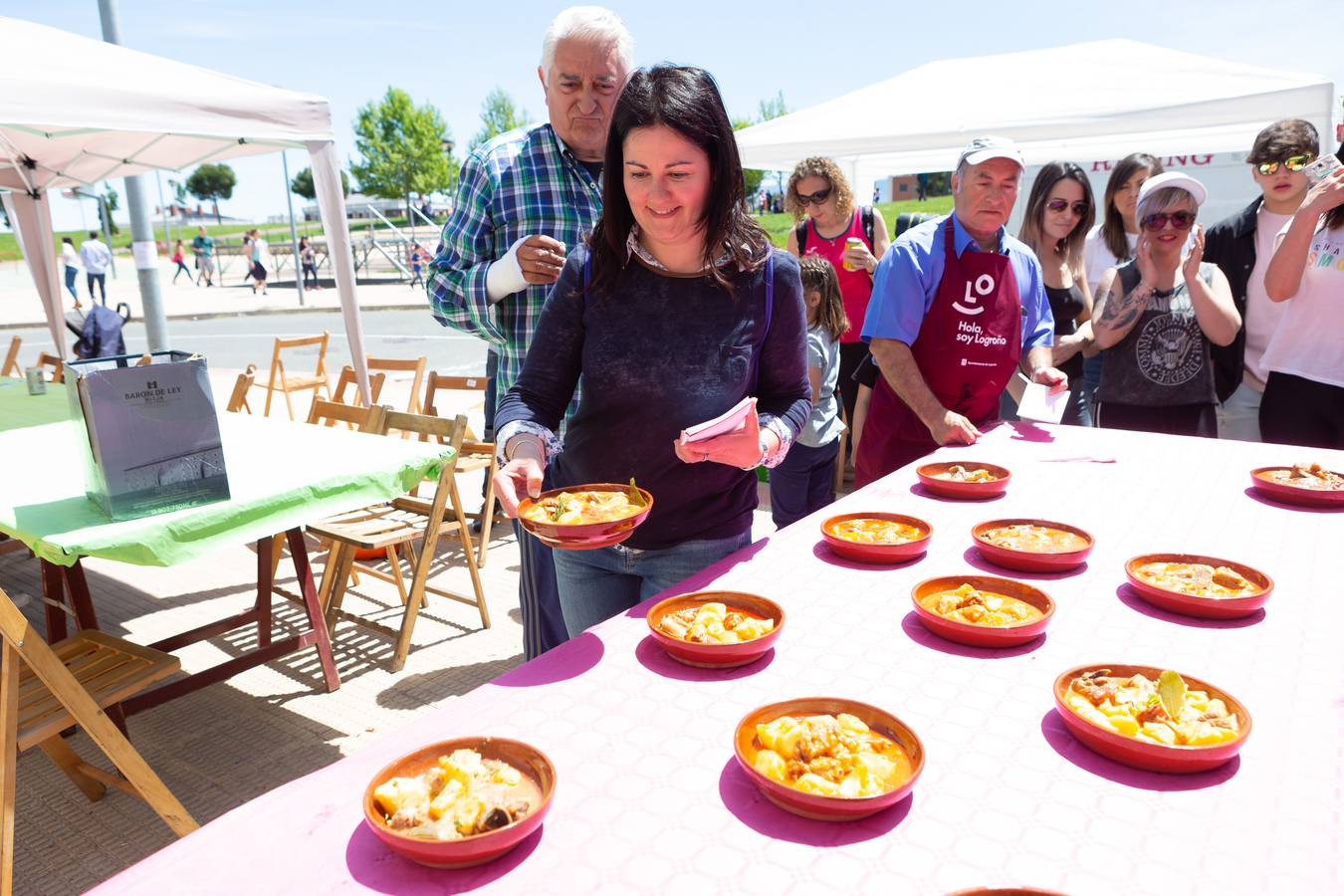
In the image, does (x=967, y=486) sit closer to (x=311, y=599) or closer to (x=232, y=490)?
(x=232, y=490)

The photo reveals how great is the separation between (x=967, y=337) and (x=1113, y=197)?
231 centimetres

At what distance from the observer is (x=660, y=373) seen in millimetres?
1825

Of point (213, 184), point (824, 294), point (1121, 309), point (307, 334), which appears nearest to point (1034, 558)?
point (1121, 309)

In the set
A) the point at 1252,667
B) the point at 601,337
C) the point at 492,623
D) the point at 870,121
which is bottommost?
the point at 492,623

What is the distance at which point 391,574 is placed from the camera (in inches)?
186

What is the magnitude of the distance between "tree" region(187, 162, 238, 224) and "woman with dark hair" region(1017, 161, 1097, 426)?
9203cm

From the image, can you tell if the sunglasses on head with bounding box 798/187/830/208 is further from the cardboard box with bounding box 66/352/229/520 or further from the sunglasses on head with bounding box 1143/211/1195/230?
the cardboard box with bounding box 66/352/229/520

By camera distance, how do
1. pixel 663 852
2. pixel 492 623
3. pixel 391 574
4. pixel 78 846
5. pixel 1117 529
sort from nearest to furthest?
pixel 663 852 < pixel 1117 529 < pixel 78 846 < pixel 492 623 < pixel 391 574

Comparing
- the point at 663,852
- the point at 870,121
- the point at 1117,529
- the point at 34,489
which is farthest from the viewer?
the point at 870,121

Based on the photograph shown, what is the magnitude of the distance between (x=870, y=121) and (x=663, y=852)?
650cm

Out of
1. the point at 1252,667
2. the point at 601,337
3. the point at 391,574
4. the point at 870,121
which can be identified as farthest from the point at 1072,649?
the point at 870,121

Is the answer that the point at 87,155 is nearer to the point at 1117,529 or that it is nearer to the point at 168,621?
the point at 168,621

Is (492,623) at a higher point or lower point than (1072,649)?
lower

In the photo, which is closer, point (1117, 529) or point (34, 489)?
point (1117, 529)
